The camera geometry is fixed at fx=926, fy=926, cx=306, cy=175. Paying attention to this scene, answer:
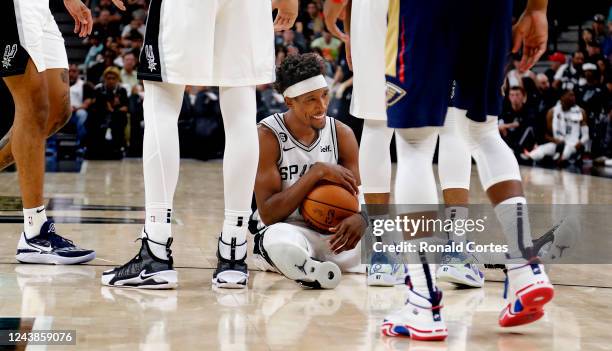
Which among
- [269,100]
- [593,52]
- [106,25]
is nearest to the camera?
A: [269,100]

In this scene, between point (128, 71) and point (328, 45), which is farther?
point (328, 45)

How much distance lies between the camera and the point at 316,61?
4.30 metres

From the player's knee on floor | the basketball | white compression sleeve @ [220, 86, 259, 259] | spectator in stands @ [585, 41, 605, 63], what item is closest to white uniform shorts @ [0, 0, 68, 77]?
white compression sleeve @ [220, 86, 259, 259]

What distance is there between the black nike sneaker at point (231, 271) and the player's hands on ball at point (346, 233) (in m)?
0.44

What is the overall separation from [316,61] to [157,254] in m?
1.23

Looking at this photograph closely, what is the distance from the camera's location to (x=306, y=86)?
4.27m

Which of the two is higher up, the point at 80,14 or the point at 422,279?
the point at 80,14

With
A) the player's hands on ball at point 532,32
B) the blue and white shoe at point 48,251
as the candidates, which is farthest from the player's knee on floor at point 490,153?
the blue and white shoe at point 48,251

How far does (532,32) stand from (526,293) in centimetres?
87

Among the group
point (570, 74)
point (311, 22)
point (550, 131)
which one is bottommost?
point (550, 131)

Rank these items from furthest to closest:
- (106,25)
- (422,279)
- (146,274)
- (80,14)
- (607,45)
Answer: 1. (607,45)
2. (106,25)
3. (80,14)
4. (146,274)
5. (422,279)

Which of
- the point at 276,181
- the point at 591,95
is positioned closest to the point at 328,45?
the point at 591,95

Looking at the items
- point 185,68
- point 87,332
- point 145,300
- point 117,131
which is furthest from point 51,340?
point 117,131

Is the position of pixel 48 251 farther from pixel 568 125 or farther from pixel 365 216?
pixel 568 125
